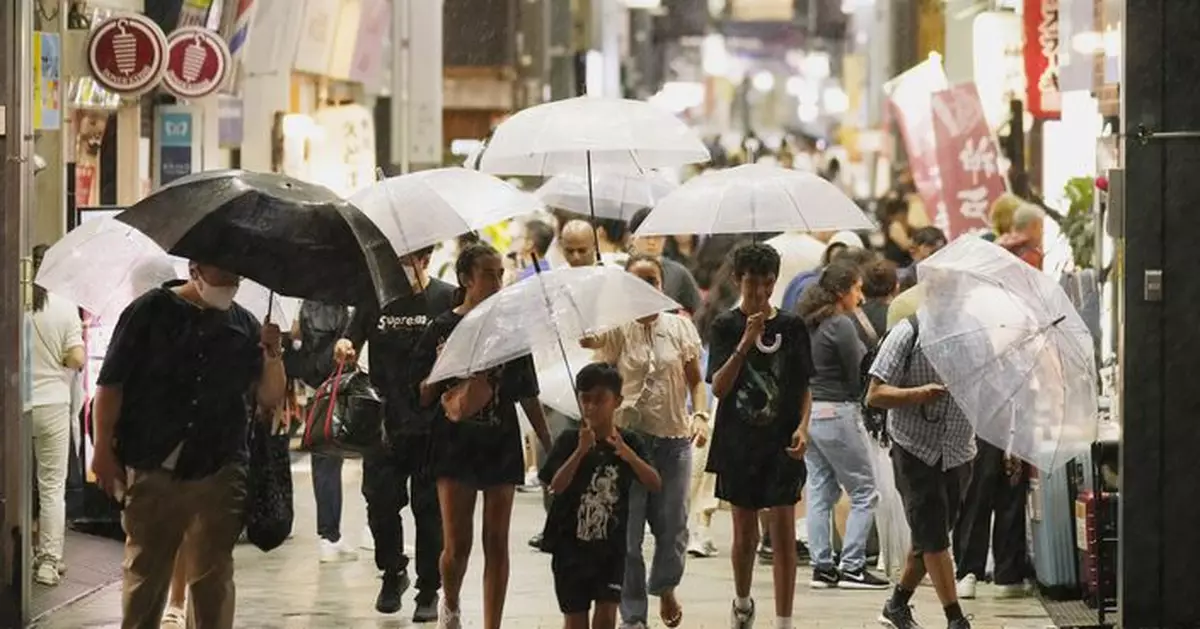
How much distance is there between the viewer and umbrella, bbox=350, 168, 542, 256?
492 inches

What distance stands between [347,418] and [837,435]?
326 centimetres

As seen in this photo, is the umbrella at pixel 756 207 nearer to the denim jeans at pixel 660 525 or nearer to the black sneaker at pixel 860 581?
the denim jeans at pixel 660 525

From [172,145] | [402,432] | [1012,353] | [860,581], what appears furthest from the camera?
[172,145]

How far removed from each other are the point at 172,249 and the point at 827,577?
6336mm

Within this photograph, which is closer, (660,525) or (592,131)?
(660,525)

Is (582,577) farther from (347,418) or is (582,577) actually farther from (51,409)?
(51,409)

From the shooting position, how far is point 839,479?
1480 cm

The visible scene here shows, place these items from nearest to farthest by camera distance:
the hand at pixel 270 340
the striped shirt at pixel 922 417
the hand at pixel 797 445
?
the hand at pixel 270 340
the hand at pixel 797 445
the striped shirt at pixel 922 417

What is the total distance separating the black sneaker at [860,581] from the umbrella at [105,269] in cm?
421

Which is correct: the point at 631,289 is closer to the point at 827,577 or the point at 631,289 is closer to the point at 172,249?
the point at 172,249

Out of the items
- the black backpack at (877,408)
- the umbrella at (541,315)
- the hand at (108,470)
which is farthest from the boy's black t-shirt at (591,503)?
the black backpack at (877,408)

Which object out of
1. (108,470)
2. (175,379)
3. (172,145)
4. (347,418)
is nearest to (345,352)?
(347,418)

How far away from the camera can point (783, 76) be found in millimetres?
144750

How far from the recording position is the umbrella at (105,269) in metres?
12.2
